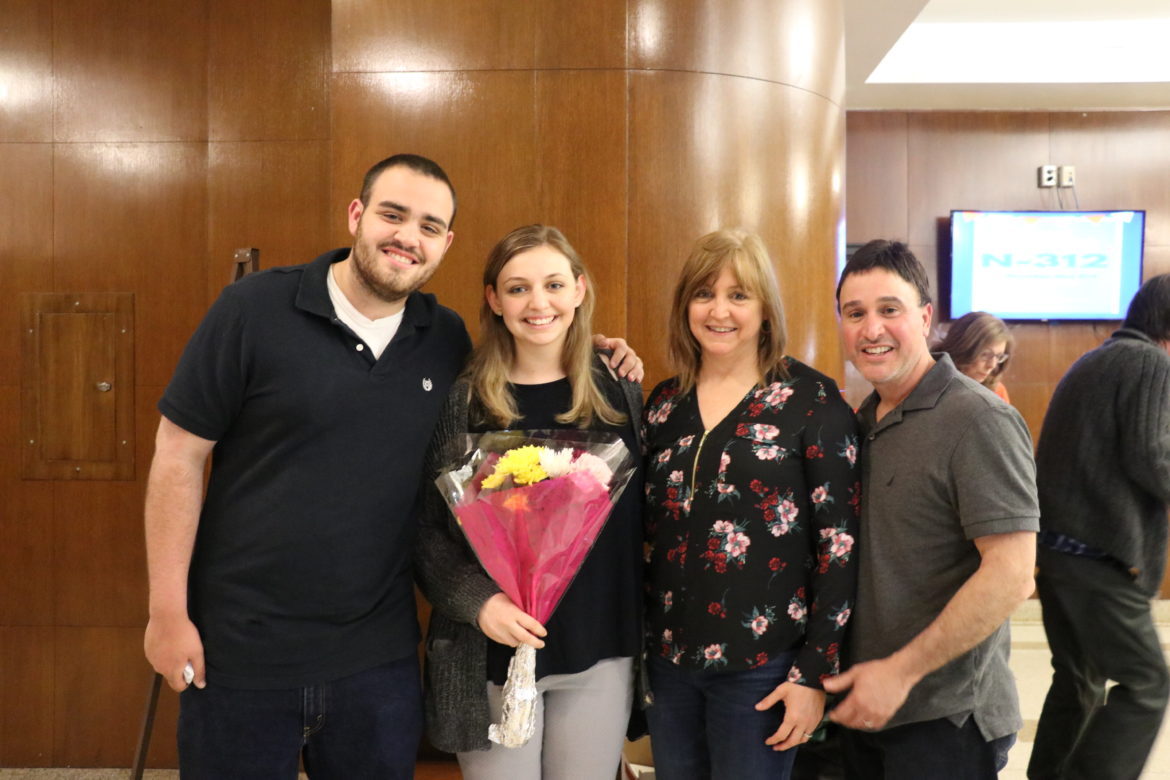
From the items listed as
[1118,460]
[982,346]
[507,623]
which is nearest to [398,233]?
[507,623]

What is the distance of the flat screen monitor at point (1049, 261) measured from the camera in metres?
6.19

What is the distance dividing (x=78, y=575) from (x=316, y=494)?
2247 mm

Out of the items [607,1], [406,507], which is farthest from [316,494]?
[607,1]

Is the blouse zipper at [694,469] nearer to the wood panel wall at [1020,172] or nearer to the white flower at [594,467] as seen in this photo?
the white flower at [594,467]

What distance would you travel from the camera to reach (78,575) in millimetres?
3480

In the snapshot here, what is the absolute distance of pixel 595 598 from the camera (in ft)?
5.90

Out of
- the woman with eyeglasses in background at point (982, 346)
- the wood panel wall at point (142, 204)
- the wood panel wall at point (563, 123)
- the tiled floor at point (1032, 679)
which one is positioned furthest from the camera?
the tiled floor at point (1032, 679)

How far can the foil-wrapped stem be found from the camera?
5.47 ft

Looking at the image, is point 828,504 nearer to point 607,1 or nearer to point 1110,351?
point 1110,351

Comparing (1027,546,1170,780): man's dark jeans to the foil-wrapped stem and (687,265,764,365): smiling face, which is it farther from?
the foil-wrapped stem

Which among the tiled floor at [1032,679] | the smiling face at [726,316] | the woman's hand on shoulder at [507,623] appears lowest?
the tiled floor at [1032,679]

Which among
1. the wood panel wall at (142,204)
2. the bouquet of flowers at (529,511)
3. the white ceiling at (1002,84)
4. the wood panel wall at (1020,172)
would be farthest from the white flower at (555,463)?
the wood panel wall at (1020,172)

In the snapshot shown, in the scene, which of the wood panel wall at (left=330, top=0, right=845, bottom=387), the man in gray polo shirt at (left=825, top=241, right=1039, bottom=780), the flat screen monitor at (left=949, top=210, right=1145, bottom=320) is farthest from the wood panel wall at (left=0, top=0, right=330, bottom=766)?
the flat screen monitor at (left=949, top=210, right=1145, bottom=320)

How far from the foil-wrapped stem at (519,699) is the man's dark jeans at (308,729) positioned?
32cm
